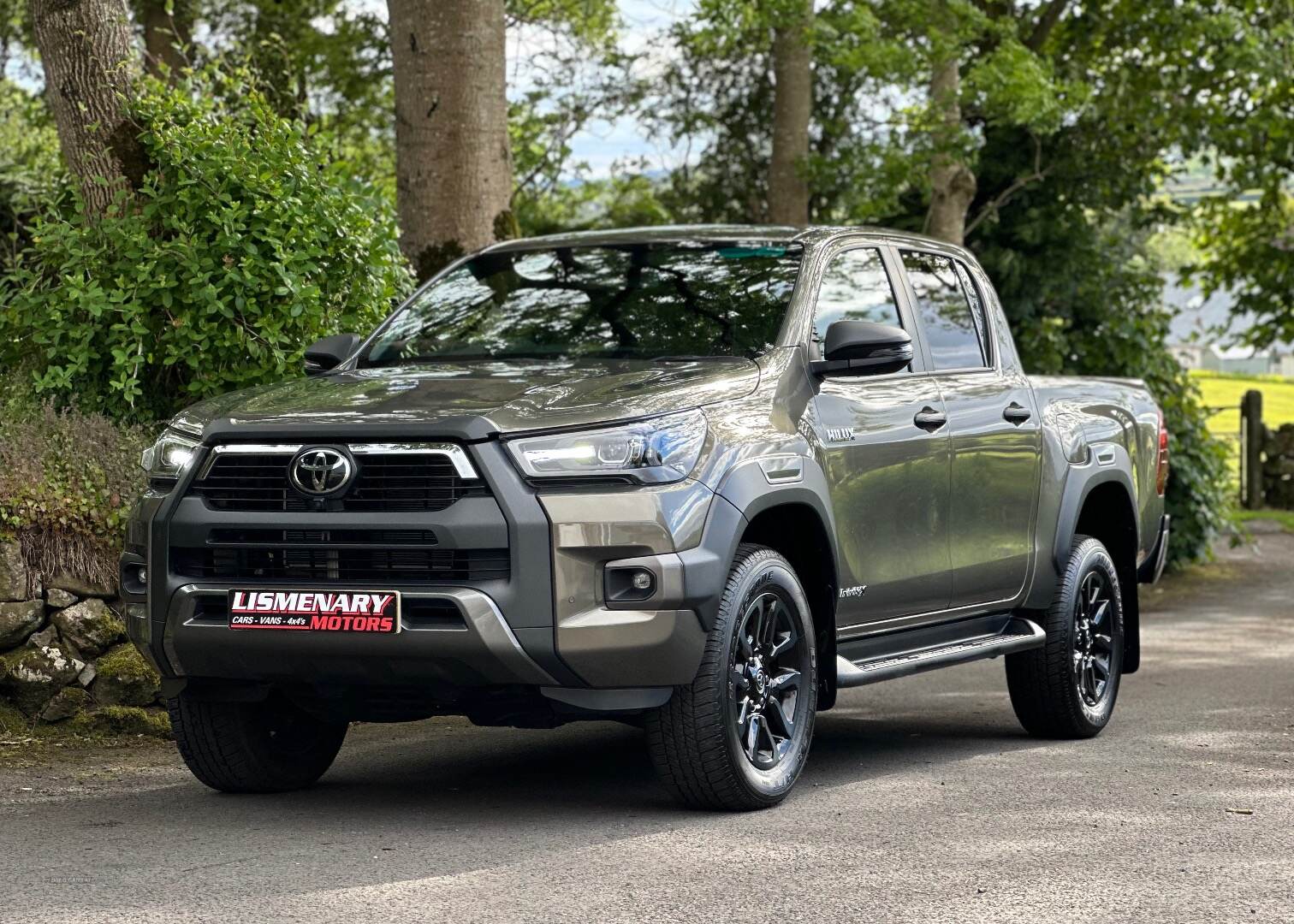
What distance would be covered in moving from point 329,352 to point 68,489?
2.00 meters

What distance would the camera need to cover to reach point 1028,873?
218 inches

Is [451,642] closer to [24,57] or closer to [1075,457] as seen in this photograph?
[1075,457]

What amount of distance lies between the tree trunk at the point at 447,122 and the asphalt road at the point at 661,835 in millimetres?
3642

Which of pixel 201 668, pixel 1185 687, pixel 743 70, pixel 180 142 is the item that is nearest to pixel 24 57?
pixel 743 70

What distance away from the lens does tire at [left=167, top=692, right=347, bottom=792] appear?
6.72 m

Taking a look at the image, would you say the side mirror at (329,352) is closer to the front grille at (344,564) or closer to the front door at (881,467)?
the front grille at (344,564)

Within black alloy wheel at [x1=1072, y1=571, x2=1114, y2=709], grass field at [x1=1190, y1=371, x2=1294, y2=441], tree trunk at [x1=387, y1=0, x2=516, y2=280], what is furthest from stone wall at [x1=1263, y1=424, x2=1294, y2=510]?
black alloy wheel at [x1=1072, y1=571, x2=1114, y2=709]

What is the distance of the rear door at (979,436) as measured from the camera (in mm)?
7789

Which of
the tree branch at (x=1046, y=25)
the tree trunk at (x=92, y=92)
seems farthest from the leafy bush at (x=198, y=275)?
the tree branch at (x=1046, y=25)

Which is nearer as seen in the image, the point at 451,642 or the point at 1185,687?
the point at 451,642

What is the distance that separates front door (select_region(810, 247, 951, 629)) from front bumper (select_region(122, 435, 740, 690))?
3.20 ft

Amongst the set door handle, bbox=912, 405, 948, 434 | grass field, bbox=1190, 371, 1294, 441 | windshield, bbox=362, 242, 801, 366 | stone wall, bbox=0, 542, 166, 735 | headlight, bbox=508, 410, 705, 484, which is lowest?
grass field, bbox=1190, 371, 1294, 441

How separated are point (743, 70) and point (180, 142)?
13.8 metres

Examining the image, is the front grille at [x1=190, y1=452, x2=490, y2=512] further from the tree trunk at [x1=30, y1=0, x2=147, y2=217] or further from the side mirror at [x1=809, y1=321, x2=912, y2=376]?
the tree trunk at [x1=30, y1=0, x2=147, y2=217]
